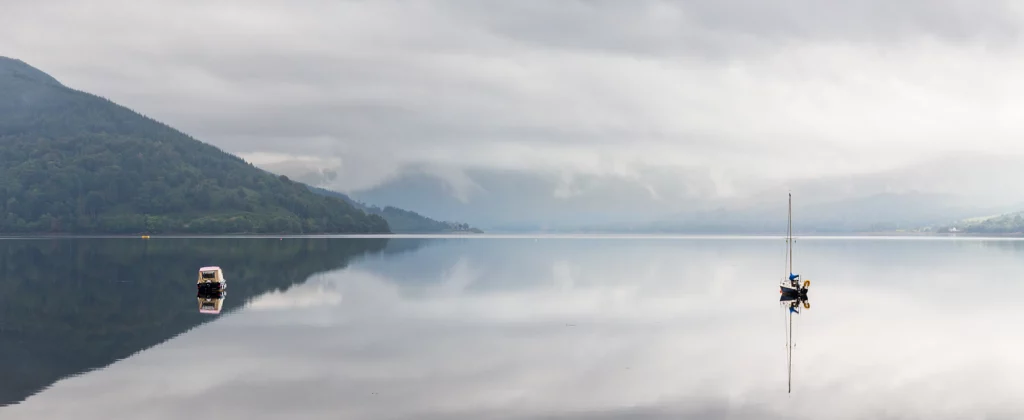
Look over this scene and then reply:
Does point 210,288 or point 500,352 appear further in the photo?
point 210,288

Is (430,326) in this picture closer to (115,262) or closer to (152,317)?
(152,317)

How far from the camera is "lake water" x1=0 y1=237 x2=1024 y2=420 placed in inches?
1243

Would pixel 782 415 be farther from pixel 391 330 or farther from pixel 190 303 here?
pixel 190 303

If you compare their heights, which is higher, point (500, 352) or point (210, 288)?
point (210, 288)

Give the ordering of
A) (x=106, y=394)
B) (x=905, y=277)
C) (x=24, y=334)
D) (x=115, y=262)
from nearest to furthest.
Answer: (x=106, y=394) < (x=24, y=334) < (x=905, y=277) < (x=115, y=262)

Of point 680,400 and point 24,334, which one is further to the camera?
point 24,334

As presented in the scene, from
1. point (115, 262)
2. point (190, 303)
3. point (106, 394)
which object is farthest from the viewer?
point (115, 262)

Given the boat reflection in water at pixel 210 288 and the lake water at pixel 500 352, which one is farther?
the boat reflection in water at pixel 210 288

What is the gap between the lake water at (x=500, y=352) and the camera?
1243 inches

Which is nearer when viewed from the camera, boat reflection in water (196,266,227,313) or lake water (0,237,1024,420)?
lake water (0,237,1024,420)

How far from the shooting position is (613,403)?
31.9 m

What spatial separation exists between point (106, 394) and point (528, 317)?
108 feet

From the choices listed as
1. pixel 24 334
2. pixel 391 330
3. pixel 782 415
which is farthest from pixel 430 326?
pixel 782 415

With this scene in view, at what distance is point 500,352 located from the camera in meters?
44.2
